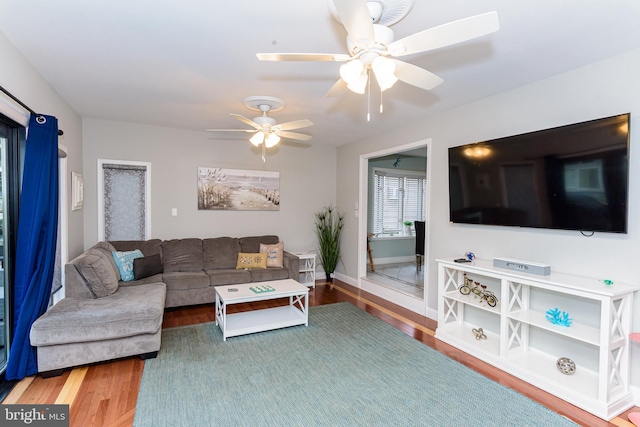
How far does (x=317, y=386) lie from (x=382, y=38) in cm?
237

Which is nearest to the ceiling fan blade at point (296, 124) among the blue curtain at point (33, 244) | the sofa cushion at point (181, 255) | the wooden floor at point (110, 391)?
the blue curtain at point (33, 244)

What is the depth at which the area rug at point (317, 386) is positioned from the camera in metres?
2.08

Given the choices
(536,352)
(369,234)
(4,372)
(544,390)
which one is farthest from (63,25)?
(369,234)

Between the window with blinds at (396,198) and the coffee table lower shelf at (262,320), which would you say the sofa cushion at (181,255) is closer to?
the coffee table lower shelf at (262,320)

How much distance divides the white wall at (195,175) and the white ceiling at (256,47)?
3.00 feet

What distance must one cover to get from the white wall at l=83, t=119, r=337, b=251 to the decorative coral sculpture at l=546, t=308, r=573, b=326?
3.84 m

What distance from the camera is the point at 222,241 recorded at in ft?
15.9

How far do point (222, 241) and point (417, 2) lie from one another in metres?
4.00

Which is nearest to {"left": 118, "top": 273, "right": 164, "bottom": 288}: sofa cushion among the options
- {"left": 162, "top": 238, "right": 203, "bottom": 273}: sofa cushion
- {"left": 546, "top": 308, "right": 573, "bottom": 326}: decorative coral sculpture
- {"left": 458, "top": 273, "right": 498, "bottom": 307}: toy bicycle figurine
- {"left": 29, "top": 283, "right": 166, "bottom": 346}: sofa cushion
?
{"left": 162, "top": 238, "right": 203, "bottom": 273}: sofa cushion

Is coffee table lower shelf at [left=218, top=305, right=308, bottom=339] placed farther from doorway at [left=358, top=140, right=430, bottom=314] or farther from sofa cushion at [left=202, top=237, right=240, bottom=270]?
doorway at [left=358, top=140, right=430, bottom=314]

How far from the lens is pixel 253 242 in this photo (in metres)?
5.06

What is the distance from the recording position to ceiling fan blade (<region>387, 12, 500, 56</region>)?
4.59 feet

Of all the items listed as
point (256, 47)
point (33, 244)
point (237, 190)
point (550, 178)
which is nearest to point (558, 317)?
point (550, 178)

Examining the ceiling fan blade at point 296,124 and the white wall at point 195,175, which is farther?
the white wall at point 195,175
